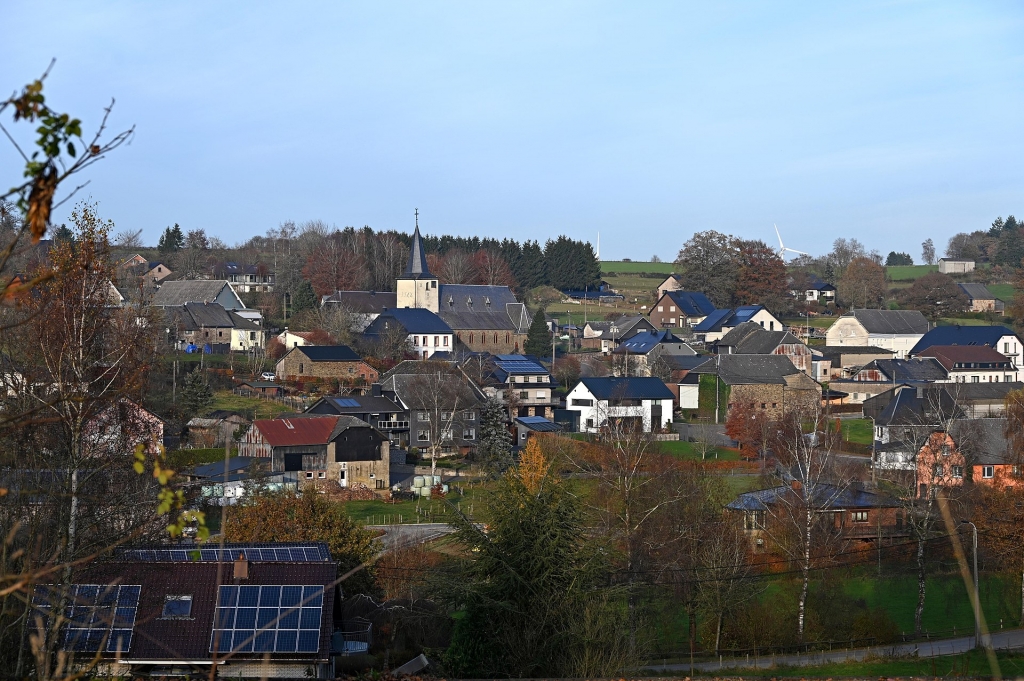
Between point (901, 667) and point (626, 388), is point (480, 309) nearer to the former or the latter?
point (626, 388)

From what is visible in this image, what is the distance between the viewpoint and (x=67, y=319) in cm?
1103

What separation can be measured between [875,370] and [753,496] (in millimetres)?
28215

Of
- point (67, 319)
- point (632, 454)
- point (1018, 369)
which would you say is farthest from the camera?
point (1018, 369)

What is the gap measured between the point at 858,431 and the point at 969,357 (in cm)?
1548

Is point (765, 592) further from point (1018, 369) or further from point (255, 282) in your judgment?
point (255, 282)

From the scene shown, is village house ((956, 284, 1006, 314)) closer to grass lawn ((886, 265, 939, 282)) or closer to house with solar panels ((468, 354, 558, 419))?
grass lawn ((886, 265, 939, 282))

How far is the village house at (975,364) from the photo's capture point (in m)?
51.2

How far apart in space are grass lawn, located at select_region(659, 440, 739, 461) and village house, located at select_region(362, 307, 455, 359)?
812 inches

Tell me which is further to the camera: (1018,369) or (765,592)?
(1018,369)

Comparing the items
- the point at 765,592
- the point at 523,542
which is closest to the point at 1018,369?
the point at 765,592

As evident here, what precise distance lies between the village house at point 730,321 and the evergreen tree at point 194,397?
34743mm

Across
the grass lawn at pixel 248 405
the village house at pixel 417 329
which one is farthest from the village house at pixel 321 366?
the village house at pixel 417 329

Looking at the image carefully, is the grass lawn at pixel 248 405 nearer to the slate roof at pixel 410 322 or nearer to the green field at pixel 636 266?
the slate roof at pixel 410 322

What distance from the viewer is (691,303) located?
71.9 meters
